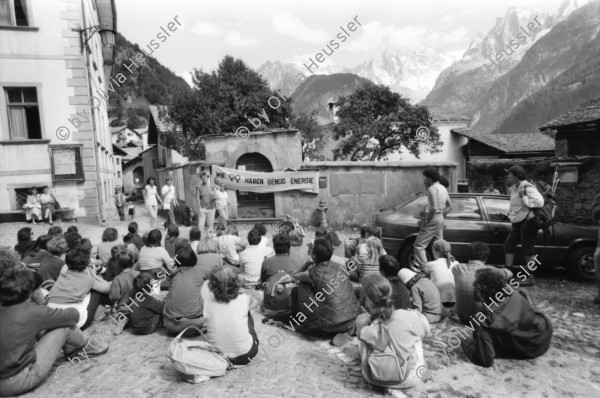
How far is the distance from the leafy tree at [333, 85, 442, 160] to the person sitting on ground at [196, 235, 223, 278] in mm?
26267

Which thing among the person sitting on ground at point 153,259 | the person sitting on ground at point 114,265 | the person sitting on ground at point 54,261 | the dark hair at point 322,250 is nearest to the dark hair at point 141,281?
the person sitting on ground at point 153,259

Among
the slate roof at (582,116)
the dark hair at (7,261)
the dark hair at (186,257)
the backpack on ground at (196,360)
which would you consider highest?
the slate roof at (582,116)

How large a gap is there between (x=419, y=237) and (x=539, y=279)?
2455mm

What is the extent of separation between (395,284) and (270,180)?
8.70 metres

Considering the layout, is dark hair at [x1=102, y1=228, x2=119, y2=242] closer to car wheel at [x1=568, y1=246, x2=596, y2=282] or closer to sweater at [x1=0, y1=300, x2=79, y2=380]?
sweater at [x1=0, y1=300, x2=79, y2=380]

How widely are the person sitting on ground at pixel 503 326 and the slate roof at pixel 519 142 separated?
32543mm

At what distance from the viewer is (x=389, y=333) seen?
3525 mm

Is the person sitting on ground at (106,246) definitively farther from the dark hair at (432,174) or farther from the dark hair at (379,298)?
the dark hair at (432,174)

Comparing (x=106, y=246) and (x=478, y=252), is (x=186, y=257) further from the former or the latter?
(x=478, y=252)

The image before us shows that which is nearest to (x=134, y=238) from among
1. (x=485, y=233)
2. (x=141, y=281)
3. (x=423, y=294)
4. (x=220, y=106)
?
(x=141, y=281)

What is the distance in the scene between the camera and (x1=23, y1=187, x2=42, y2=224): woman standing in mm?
12180

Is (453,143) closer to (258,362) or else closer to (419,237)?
(419,237)

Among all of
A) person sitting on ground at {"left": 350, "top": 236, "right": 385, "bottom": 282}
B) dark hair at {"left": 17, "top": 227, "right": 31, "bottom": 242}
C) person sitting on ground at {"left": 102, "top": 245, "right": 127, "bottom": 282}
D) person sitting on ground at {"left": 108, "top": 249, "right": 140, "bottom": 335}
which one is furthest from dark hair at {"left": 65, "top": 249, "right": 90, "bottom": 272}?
person sitting on ground at {"left": 350, "top": 236, "right": 385, "bottom": 282}

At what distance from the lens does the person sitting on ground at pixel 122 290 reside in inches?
197
